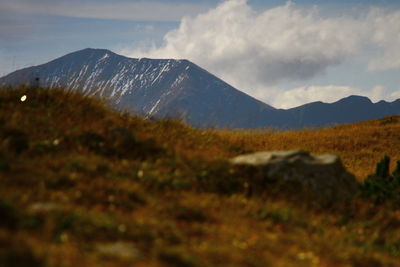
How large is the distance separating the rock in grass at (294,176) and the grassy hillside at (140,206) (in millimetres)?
346

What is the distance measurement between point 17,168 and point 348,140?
2221cm

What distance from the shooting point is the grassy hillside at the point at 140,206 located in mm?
6293

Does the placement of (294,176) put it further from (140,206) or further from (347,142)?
(347,142)

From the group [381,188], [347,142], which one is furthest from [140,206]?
[347,142]

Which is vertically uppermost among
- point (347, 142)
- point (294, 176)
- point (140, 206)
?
point (347, 142)

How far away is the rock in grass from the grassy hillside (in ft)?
1.13

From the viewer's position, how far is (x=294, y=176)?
11281mm

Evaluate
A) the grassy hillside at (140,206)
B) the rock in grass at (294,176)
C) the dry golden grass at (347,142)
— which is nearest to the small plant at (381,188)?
the grassy hillside at (140,206)

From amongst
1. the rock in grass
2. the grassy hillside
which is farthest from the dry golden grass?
the grassy hillside

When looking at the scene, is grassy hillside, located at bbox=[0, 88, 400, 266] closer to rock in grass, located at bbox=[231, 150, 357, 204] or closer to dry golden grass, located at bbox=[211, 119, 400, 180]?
rock in grass, located at bbox=[231, 150, 357, 204]

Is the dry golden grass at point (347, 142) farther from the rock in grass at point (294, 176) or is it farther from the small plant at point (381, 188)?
the rock in grass at point (294, 176)

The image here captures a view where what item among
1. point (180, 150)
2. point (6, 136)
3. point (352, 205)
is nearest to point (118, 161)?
point (180, 150)

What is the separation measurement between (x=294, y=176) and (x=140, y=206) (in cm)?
468

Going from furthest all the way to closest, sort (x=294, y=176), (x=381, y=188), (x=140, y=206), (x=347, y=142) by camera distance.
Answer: (x=347, y=142)
(x=381, y=188)
(x=294, y=176)
(x=140, y=206)
